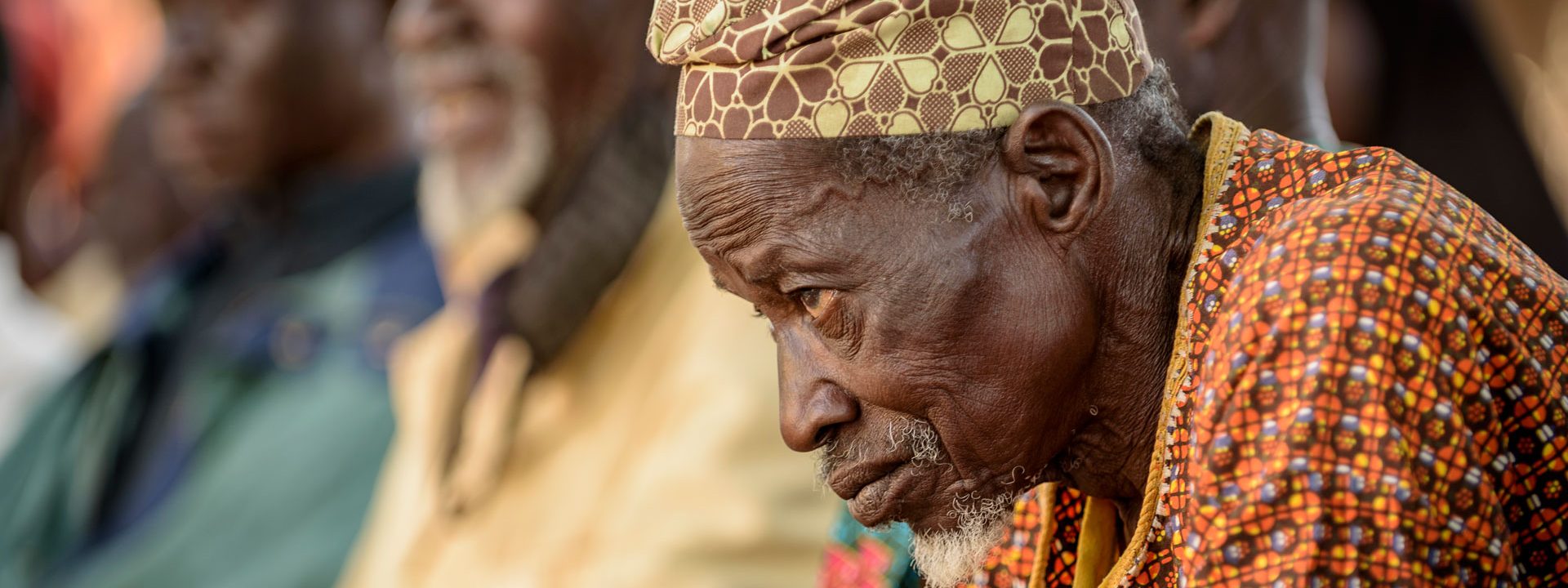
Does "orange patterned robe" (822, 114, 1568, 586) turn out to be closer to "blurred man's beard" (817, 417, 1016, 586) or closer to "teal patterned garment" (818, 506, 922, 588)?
"blurred man's beard" (817, 417, 1016, 586)

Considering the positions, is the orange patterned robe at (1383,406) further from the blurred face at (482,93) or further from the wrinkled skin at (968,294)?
the blurred face at (482,93)

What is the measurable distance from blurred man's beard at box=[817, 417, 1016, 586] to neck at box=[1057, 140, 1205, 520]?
5.4 inches

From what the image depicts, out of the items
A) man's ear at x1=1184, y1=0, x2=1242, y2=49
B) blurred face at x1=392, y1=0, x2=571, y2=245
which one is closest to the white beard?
man's ear at x1=1184, y1=0, x2=1242, y2=49

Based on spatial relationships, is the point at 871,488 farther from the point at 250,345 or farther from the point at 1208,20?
the point at 250,345

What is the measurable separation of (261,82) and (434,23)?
183cm

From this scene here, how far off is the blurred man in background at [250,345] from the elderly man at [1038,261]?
306cm

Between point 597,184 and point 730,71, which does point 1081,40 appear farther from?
point 597,184

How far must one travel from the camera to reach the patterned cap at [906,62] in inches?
63.0

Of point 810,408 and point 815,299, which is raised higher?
point 815,299

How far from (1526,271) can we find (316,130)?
5019 millimetres

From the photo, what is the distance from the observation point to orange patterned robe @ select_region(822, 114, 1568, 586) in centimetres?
127

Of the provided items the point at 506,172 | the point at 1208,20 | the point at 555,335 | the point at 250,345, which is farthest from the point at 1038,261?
the point at 250,345

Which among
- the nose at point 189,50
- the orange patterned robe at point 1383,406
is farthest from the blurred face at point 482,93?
the orange patterned robe at point 1383,406

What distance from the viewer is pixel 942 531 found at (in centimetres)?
177
